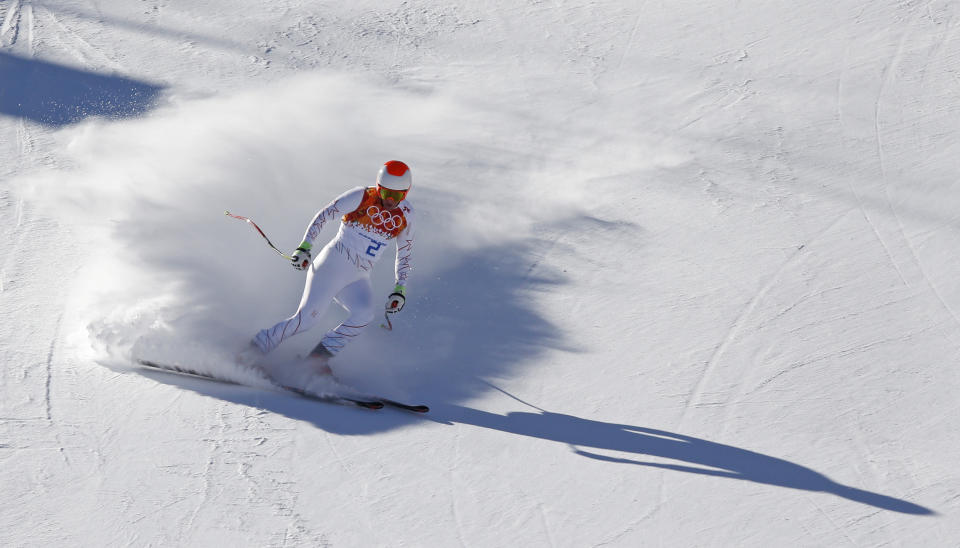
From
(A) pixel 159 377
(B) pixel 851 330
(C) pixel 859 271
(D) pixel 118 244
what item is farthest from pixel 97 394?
(C) pixel 859 271

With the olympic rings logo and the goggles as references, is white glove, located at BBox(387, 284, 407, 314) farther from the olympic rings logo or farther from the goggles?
the goggles

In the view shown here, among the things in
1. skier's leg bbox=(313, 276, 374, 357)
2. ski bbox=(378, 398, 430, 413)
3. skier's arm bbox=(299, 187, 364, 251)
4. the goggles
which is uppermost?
the goggles

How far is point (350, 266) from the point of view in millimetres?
6637

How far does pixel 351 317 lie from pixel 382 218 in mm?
686

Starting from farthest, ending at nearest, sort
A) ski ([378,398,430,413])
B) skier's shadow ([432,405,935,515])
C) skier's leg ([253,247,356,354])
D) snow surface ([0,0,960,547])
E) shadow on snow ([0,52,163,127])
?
1. shadow on snow ([0,52,163,127])
2. skier's leg ([253,247,356,354])
3. ski ([378,398,430,413])
4. skier's shadow ([432,405,935,515])
5. snow surface ([0,0,960,547])

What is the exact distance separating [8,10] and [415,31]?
4.95m

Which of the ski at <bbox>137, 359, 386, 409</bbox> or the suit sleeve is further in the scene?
the suit sleeve

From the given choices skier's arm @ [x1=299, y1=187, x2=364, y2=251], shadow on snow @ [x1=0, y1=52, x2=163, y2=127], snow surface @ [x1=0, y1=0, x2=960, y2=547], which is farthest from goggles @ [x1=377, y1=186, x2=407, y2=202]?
shadow on snow @ [x1=0, y1=52, x2=163, y2=127]

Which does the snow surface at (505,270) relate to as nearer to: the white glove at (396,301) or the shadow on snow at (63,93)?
the shadow on snow at (63,93)

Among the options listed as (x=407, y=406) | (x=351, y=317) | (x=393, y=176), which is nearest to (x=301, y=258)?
(x=351, y=317)

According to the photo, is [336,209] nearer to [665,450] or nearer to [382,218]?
[382,218]

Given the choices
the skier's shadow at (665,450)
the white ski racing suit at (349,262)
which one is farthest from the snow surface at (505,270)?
the white ski racing suit at (349,262)

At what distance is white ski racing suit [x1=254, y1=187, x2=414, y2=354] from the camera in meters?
6.57

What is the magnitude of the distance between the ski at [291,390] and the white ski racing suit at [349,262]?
0.35m
